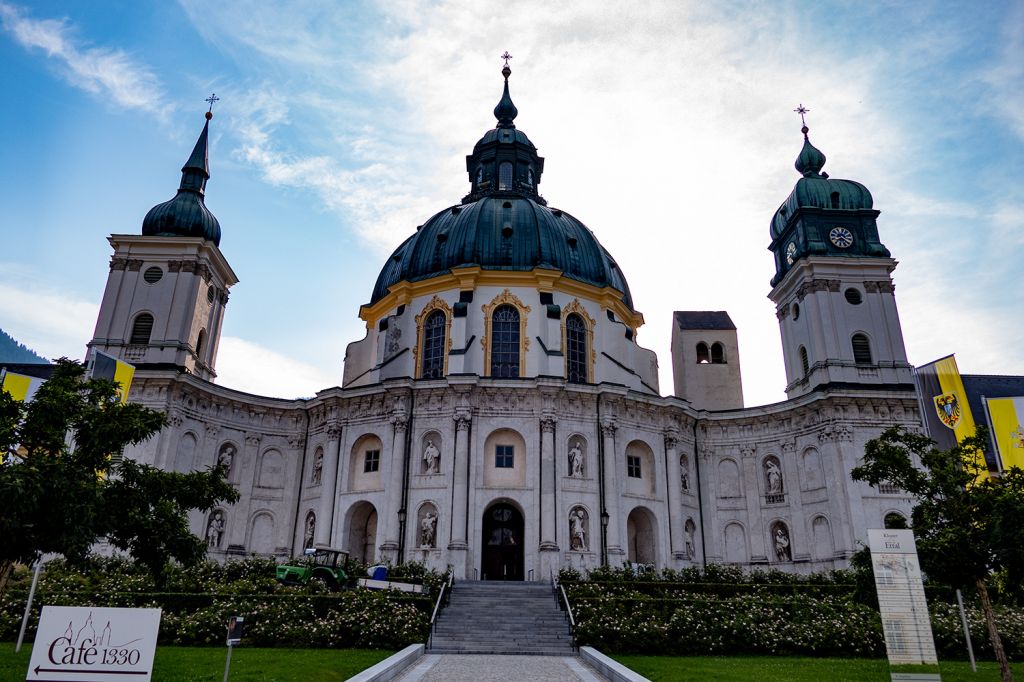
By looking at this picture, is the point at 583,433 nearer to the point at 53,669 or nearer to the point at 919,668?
the point at 919,668

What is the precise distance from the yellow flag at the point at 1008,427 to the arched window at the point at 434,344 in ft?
88.5

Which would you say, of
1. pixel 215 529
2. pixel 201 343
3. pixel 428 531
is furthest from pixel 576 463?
pixel 201 343

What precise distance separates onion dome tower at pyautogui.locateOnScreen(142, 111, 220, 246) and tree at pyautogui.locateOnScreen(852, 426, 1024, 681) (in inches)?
1516

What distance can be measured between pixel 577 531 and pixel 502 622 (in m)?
10.7

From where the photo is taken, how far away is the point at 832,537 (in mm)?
36969

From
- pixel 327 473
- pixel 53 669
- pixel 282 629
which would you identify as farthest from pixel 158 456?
pixel 53 669

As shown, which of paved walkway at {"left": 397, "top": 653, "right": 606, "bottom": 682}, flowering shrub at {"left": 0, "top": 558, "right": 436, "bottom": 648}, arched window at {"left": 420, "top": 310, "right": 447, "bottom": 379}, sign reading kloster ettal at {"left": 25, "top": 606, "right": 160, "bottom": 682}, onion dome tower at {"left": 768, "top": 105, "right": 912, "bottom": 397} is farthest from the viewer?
arched window at {"left": 420, "top": 310, "right": 447, "bottom": 379}

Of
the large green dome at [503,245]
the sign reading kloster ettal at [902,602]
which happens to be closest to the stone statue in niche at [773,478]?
the large green dome at [503,245]

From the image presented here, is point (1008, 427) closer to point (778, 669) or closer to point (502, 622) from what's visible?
point (778, 669)

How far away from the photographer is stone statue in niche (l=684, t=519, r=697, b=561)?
128 ft

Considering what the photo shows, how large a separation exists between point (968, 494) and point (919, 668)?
6019 mm

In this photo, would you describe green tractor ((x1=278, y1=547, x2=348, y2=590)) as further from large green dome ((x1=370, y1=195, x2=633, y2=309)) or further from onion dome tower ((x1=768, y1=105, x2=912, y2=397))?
onion dome tower ((x1=768, y1=105, x2=912, y2=397))

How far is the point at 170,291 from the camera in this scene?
41.5 m

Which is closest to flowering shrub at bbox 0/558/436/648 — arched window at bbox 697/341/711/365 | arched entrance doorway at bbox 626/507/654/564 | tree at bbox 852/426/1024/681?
tree at bbox 852/426/1024/681
